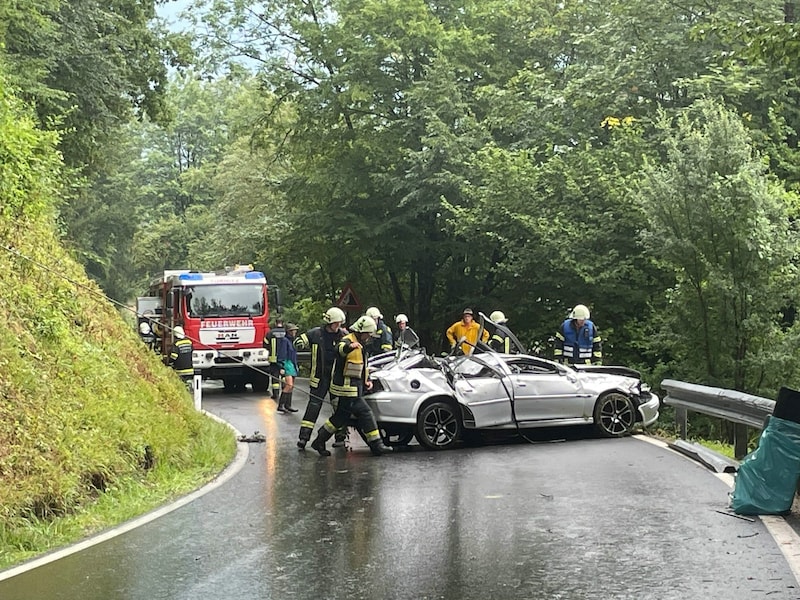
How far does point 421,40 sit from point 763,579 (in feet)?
73.0

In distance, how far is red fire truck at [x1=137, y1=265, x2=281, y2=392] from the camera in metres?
22.2

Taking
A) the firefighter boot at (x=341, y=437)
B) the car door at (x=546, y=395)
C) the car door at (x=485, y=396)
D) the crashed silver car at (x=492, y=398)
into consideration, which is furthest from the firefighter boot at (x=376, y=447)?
the car door at (x=546, y=395)

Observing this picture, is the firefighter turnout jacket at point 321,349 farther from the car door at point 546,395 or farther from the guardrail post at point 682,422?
the guardrail post at point 682,422

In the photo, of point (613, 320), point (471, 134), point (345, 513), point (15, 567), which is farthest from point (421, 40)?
point (15, 567)

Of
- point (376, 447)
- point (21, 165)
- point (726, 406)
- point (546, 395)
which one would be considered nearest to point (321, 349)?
point (376, 447)

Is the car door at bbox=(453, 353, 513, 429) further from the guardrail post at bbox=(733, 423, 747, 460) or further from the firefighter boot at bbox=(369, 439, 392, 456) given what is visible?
the guardrail post at bbox=(733, 423, 747, 460)

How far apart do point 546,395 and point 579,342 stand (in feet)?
9.07

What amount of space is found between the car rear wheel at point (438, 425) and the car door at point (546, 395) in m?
0.86

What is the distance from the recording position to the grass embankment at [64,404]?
25.5ft

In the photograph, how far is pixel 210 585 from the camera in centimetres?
591

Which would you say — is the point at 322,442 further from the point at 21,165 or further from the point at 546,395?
the point at 21,165

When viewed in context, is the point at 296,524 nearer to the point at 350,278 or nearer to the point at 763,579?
the point at 763,579

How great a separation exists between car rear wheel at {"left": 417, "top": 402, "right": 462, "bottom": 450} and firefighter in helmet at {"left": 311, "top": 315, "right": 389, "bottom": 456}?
2.02 feet

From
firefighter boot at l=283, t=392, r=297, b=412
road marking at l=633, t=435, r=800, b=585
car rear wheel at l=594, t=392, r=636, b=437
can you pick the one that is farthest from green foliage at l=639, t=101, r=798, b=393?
road marking at l=633, t=435, r=800, b=585
